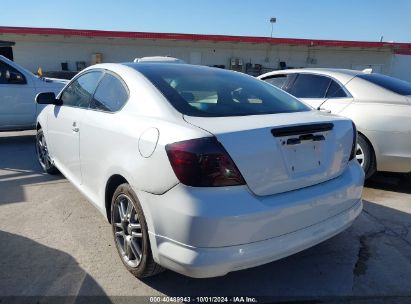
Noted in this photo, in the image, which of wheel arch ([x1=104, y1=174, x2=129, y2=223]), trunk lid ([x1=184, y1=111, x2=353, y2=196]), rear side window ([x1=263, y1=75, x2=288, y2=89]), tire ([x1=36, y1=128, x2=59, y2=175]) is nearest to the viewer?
trunk lid ([x1=184, y1=111, x2=353, y2=196])

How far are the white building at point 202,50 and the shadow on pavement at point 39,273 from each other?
Answer: 70.9 ft

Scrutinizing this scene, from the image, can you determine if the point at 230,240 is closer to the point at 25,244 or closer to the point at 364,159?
the point at 25,244

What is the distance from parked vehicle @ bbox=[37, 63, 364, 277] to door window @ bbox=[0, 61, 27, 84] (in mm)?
4844

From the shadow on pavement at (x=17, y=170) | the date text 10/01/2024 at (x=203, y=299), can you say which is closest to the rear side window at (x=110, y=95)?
the date text 10/01/2024 at (x=203, y=299)

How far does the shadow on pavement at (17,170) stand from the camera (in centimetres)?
479

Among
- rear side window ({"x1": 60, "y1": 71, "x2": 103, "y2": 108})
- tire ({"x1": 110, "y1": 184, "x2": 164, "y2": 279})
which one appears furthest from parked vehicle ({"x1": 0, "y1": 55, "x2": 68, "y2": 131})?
tire ({"x1": 110, "y1": 184, "x2": 164, "y2": 279})

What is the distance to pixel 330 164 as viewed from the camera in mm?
2803

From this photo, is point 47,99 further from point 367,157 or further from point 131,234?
point 367,157

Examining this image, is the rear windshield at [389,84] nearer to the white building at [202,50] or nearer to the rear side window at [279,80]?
the rear side window at [279,80]

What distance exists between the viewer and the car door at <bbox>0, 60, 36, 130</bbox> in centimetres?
748

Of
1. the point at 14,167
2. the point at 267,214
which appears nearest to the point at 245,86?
the point at 267,214

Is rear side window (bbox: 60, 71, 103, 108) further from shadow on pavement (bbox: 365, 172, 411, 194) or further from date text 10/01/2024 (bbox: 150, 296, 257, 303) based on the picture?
shadow on pavement (bbox: 365, 172, 411, 194)

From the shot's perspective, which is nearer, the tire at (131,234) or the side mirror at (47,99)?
the tire at (131,234)

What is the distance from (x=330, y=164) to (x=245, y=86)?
3.66 feet
